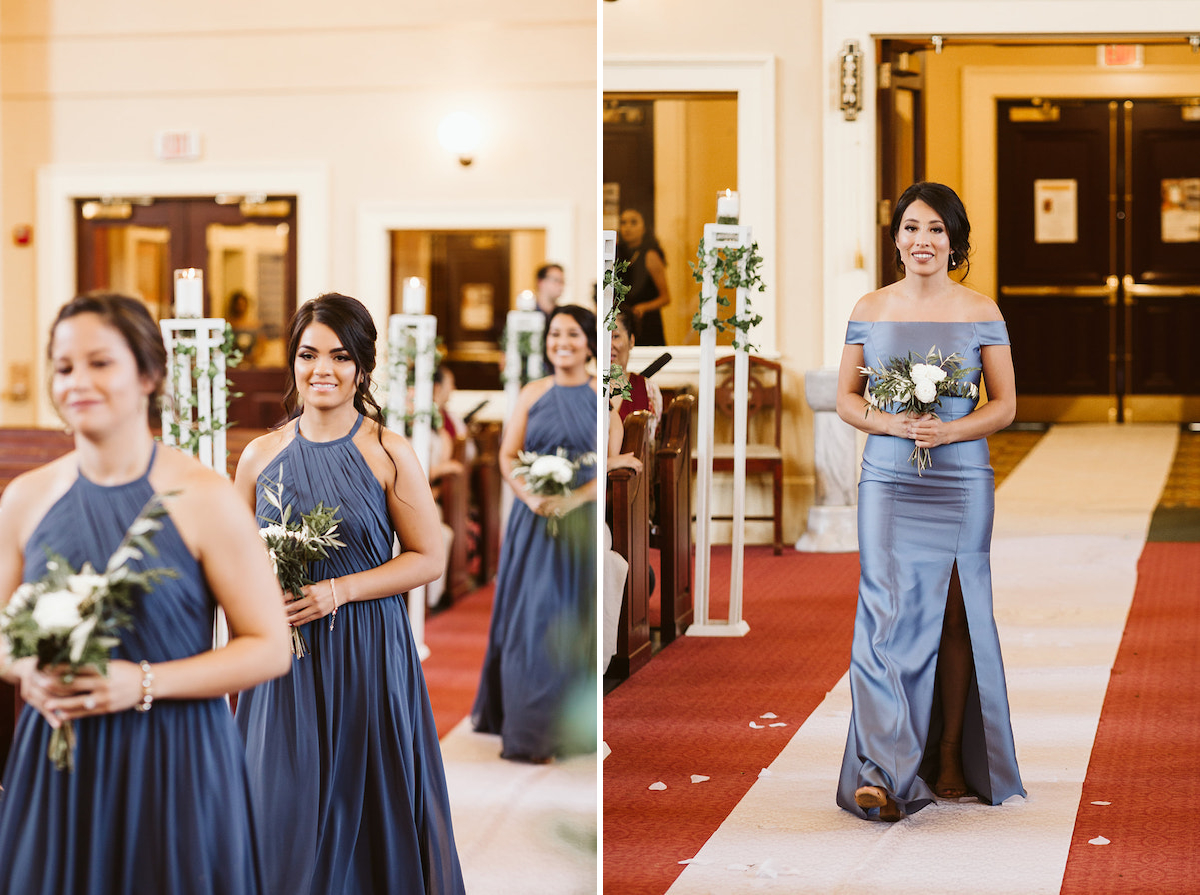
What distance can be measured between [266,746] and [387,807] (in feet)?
0.71

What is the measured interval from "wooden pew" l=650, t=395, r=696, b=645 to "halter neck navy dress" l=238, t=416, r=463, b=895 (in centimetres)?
76

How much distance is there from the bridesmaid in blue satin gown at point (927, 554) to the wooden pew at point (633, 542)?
0.44m

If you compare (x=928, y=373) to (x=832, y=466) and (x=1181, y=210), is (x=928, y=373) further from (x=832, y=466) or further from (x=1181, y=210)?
(x=1181, y=210)

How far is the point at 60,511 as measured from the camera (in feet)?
A: 4.88

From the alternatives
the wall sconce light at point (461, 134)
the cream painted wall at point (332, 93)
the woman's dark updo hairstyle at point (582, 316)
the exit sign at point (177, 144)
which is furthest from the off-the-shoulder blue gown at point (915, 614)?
the exit sign at point (177, 144)

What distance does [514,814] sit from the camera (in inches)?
138

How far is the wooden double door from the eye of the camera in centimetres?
237

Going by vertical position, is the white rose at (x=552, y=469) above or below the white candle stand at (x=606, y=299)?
below

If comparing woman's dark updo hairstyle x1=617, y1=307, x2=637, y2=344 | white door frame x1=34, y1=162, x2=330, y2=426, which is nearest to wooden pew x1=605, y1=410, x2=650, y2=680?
woman's dark updo hairstyle x1=617, y1=307, x2=637, y2=344

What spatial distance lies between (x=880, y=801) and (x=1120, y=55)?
1.46m

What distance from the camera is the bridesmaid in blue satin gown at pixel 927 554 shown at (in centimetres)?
241

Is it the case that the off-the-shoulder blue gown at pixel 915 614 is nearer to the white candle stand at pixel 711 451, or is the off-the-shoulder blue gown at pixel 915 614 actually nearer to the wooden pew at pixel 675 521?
the white candle stand at pixel 711 451

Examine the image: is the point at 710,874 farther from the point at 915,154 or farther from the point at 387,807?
the point at 915,154

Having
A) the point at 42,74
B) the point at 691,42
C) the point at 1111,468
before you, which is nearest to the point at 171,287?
the point at 42,74
